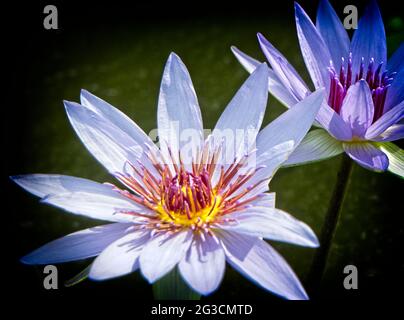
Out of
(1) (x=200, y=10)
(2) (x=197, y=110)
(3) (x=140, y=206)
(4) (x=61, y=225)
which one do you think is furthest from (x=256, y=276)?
(1) (x=200, y=10)

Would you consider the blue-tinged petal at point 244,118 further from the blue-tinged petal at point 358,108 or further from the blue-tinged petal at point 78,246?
the blue-tinged petal at point 78,246

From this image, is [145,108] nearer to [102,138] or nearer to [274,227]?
[102,138]

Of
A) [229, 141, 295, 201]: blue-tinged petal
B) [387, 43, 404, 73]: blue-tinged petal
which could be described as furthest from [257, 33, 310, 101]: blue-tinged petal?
[387, 43, 404, 73]: blue-tinged petal

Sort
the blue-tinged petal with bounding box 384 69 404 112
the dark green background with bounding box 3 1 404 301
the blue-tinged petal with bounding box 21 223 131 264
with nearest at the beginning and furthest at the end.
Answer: the blue-tinged petal with bounding box 21 223 131 264 < the blue-tinged petal with bounding box 384 69 404 112 < the dark green background with bounding box 3 1 404 301

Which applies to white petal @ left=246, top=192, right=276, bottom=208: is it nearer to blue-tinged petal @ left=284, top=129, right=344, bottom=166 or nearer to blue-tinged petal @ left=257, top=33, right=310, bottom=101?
blue-tinged petal @ left=284, top=129, right=344, bottom=166

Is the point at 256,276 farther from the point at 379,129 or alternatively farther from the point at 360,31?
the point at 360,31
